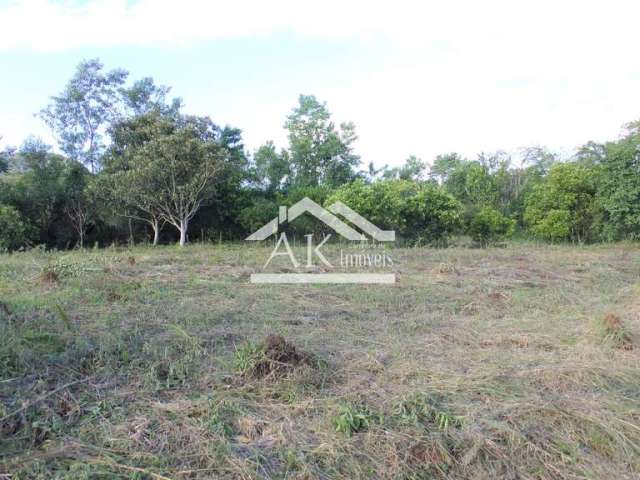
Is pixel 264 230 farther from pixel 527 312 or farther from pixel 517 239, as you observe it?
pixel 527 312

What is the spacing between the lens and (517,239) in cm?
1407

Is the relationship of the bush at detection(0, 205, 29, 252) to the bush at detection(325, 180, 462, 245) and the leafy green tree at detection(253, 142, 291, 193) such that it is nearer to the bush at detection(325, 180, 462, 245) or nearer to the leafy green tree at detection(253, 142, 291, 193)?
the leafy green tree at detection(253, 142, 291, 193)

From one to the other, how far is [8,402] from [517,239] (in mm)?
14419

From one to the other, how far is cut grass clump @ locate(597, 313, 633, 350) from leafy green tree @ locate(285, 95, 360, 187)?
13.3 meters

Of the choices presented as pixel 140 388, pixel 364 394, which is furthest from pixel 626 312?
pixel 140 388

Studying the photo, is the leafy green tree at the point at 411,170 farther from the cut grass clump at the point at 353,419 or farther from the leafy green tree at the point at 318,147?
the cut grass clump at the point at 353,419

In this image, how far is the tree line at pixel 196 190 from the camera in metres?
11.1

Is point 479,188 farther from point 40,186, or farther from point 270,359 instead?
point 270,359

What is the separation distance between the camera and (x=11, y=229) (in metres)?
10.1

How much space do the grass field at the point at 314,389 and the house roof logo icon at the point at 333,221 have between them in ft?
21.6

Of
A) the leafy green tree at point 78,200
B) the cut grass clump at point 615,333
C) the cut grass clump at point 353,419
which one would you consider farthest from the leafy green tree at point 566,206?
the leafy green tree at point 78,200

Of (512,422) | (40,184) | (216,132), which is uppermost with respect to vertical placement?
(216,132)

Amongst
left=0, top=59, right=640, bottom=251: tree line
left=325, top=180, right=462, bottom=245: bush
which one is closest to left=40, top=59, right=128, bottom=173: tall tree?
left=0, top=59, right=640, bottom=251: tree line

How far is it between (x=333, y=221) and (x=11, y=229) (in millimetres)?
7832
